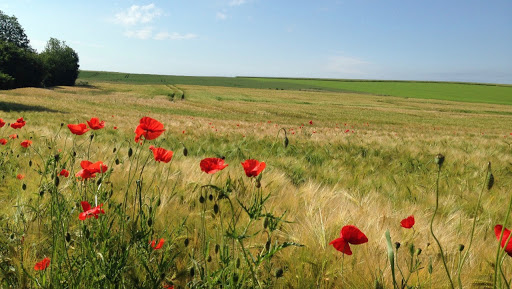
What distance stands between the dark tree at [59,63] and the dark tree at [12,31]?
380 cm

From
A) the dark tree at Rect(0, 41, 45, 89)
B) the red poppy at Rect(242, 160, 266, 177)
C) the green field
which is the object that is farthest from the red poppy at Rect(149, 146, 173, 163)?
the green field

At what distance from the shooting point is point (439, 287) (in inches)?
52.4

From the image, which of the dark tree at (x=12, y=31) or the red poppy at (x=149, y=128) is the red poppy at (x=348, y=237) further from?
the dark tree at (x=12, y=31)

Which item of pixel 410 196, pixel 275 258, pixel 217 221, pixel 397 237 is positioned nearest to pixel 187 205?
pixel 217 221

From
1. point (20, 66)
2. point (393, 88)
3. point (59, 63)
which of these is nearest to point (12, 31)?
point (59, 63)

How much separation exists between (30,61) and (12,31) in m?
14.0

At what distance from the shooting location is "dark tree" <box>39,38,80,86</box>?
59.2m

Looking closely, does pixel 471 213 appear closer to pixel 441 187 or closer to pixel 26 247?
pixel 441 187

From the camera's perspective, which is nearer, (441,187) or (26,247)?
(26,247)

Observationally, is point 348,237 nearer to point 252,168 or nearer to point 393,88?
point 252,168

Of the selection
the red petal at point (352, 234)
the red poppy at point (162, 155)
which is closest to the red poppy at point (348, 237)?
the red petal at point (352, 234)

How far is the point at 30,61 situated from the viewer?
160ft

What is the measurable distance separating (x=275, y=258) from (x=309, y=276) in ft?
0.76

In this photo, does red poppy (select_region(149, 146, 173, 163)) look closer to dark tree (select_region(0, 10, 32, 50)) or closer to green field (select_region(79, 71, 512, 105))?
dark tree (select_region(0, 10, 32, 50))
